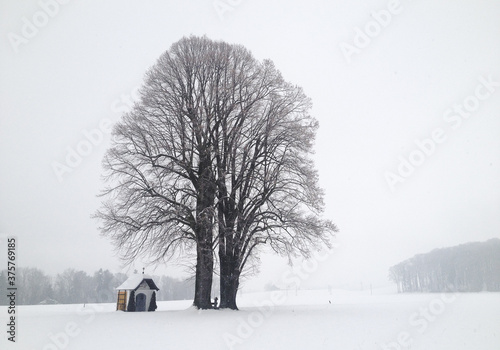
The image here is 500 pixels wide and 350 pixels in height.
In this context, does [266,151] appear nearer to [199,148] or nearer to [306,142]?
[306,142]

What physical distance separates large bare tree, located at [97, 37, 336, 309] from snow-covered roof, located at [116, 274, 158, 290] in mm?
5798

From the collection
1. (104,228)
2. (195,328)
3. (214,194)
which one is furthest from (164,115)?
(195,328)

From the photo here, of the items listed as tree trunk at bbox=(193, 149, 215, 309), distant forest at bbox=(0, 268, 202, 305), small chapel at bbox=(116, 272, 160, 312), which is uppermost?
tree trunk at bbox=(193, 149, 215, 309)

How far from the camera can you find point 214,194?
19.9 m

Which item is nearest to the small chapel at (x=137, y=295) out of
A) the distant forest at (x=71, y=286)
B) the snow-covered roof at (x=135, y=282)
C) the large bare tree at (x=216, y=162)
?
the snow-covered roof at (x=135, y=282)

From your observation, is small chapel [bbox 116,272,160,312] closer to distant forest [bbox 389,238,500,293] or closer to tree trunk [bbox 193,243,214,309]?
tree trunk [bbox 193,243,214,309]

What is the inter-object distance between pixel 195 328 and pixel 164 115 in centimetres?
1181

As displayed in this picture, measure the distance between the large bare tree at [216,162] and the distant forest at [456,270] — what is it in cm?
8542

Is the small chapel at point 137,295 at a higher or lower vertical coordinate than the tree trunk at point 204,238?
lower

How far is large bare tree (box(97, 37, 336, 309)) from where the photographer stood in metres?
18.5

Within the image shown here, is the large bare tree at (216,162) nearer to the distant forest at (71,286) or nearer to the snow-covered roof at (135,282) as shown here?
the snow-covered roof at (135,282)

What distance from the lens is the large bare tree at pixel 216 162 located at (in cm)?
1853

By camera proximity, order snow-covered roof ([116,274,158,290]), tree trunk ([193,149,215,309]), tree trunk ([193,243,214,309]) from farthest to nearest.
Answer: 1. snow-covered roof ([116,274,158,290])
2. tree trunk ([193,243,214,309])
3. tree trunk ([193,149,215,309])

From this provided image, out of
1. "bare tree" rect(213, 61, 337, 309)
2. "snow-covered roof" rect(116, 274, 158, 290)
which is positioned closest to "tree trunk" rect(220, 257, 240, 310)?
"bare tree" rect(213, 61, 337, 309)
